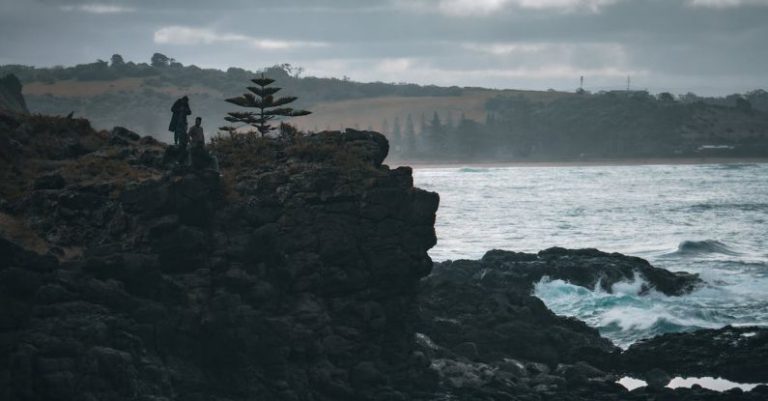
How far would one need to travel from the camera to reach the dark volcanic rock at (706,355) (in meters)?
35.6

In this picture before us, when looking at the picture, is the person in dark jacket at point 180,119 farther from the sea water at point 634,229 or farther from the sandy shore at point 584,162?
Result: the sandy shore at point 584,162

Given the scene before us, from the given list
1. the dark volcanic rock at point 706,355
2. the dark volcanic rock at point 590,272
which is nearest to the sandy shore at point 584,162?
the dark volcanic rock at point 590,272

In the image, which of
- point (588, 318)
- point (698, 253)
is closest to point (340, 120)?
point (698, 253)

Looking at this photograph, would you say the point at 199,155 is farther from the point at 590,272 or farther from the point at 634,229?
the point at 634,229

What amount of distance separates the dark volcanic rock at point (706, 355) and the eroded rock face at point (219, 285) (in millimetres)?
7313

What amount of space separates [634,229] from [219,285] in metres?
42.8

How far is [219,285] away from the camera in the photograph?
3145 cm

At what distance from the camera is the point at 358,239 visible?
33.8 metres

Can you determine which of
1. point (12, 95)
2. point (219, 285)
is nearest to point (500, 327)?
point (219, 285)

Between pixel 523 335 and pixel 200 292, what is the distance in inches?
442

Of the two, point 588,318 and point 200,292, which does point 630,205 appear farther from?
point 200,292

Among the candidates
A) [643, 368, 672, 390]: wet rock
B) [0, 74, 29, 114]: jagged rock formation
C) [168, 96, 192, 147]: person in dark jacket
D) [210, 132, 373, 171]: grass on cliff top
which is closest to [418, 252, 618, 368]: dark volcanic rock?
[643, 368, 672, 390]: wet rock

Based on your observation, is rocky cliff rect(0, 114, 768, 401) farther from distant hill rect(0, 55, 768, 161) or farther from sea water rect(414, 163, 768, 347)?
distant hill rect(0, 55, 768, 161)

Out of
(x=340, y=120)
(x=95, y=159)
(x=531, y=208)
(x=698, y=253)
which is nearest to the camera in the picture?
(x=95, y=159)
